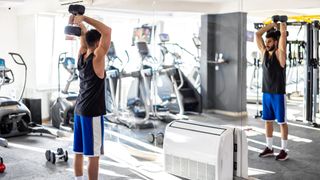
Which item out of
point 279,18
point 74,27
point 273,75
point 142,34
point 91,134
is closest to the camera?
point 91,134

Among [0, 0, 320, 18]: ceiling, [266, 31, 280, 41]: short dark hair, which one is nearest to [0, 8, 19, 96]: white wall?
[0, 0, 320, 18]: ceiling

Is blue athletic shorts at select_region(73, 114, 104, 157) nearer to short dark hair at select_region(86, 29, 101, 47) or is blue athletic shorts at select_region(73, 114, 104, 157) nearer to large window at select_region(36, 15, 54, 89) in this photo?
short dark hair at select_region(86, 29, 101, 47)

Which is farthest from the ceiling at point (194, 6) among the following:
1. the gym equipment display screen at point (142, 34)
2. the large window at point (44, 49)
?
the gym equipment display screen at point (142, 34)

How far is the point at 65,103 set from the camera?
7.14 m

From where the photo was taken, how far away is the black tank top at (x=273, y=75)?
4.27 metres

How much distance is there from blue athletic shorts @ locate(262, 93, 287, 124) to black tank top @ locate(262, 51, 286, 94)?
2.7 inches

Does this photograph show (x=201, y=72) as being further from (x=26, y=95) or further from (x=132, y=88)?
(x=26, y=95)

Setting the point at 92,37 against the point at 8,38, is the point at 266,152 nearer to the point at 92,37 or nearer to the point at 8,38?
the point at 92,37

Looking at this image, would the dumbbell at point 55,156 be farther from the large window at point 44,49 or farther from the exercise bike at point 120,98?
the large window at point 44,49

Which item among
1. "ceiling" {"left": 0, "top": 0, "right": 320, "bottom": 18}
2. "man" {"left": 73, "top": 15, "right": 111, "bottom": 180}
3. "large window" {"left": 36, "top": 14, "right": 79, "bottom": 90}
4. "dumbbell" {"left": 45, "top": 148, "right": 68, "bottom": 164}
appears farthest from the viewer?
"large window" {"left": 36, "top": 14, "right": 79, "bottom": 90}

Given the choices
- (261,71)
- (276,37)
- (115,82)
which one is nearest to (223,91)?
(261,71)

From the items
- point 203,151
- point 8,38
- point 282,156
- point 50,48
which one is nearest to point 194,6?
point 203,151

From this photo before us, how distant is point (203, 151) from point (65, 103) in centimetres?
375

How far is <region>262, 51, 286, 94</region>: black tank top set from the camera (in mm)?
4273
